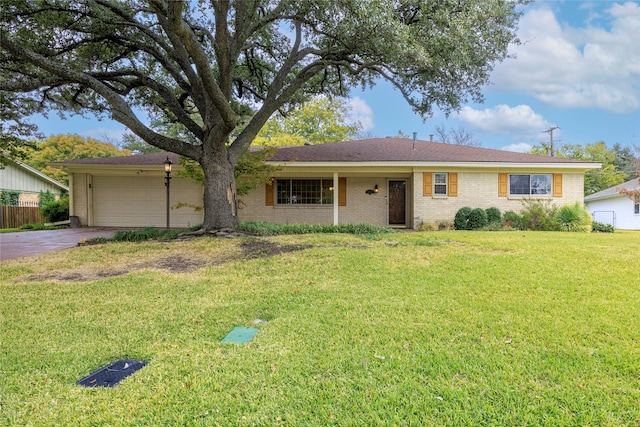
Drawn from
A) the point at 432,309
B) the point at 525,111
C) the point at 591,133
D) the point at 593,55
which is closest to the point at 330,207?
the point at 432,309

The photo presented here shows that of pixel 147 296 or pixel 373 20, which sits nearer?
pixel 147 296

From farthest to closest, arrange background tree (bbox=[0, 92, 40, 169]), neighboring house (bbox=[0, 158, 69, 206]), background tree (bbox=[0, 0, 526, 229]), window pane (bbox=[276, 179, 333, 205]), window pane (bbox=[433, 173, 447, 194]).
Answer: neighboring house (bbox=[0, 158, 69, 206]), window pane (bbox=[276, 179, 333, 205]), window pane (bbox=[433, 173, 447, 194]), background tree (bbox=[0, 92, 40, 169]), background tree (bbox=[0, 0, 526, 229])

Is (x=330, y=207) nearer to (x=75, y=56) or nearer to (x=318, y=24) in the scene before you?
(x=318, y=24)

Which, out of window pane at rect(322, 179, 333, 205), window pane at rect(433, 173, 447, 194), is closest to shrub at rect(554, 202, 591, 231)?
window pane at rect(433, 173, 447, 194)

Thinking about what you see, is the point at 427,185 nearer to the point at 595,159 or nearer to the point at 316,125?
the point at 316,125

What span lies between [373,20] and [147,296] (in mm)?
6822

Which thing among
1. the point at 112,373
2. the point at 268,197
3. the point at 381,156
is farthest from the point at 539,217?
the point at 112,373

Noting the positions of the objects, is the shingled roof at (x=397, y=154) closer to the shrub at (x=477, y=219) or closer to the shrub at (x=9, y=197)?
the shrub at (x=477, y=219)

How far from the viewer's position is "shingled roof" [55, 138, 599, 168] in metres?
12.9

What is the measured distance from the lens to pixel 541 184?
1335 centimetres

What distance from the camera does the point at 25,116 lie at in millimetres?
11445

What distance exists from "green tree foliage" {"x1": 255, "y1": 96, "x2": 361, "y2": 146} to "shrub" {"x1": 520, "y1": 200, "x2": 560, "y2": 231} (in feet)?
57.9

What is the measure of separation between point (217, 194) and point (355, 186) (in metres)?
6.63

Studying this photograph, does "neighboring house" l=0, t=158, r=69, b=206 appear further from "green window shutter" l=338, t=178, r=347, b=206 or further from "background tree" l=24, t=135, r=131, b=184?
"green window shutter" l=338, t=178, r=347, b=206
